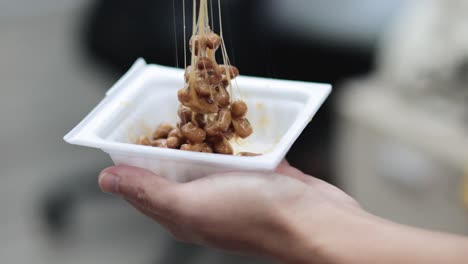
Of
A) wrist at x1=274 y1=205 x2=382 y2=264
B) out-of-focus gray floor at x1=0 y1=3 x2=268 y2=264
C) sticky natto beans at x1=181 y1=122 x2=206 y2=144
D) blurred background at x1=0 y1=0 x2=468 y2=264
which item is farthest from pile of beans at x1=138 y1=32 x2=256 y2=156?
out-of-focus gray floor at x1=0 y1=3 x2=268 y2=264

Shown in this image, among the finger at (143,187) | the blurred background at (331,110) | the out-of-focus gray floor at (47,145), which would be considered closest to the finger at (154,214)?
the finger at (143,187)

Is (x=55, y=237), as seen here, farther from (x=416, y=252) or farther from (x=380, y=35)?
(x=416, y=252)

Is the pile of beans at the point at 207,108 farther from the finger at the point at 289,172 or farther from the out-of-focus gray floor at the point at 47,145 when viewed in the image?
the out-of-focus gray floor at the point at 47,145

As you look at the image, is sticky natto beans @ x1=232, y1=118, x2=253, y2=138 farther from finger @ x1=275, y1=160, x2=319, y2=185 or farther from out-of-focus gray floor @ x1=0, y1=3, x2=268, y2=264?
out-of-focus gray floor @ x1=0, y1=3, x2=268, y2=264

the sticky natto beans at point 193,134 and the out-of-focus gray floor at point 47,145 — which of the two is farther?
the out-of-focus gray floor at point 47,145

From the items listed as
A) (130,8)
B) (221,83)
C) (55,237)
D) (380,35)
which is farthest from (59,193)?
(221,83)

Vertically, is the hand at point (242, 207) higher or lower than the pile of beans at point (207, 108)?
lower
